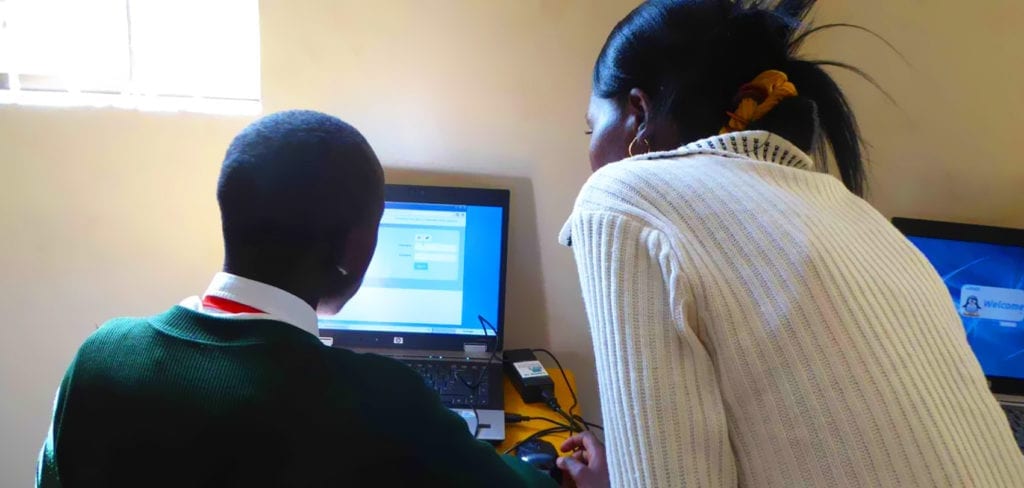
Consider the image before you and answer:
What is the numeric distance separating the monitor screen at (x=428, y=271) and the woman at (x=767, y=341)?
2.10 feet

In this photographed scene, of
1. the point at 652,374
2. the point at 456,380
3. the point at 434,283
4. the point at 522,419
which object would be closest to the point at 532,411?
the point at 522,419

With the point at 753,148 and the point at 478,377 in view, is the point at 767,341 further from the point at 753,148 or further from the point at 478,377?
the point at 478,377

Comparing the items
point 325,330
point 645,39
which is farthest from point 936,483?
point 325,330

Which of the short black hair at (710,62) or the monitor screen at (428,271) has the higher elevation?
the short black hair at (710,62)

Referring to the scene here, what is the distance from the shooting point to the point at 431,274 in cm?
140

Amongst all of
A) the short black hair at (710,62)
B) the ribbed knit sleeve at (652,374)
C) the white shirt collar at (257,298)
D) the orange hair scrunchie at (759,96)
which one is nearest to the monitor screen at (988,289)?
the short black hair at (710,62)

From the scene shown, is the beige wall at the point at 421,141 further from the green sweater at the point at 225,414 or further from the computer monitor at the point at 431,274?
the green sweater at the point at 225,414

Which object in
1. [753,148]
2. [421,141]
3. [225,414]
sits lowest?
[225,414]

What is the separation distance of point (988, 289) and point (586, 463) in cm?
102

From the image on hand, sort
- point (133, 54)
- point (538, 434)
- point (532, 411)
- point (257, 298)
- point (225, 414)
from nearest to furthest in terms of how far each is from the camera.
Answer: point (225, 414) → point (257, 298) → point (538, 434) → point (532, 411) → point (133, 54)

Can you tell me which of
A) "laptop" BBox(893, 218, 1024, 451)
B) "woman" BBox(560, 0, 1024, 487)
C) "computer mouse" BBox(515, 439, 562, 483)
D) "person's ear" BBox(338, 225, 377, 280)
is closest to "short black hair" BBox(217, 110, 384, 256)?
"person's ear" BBox(338, 225, 377, 280)

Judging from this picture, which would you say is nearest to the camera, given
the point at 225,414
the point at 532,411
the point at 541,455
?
the point at 225,414

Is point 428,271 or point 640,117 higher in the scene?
point 640,117

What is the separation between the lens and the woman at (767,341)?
639mm
